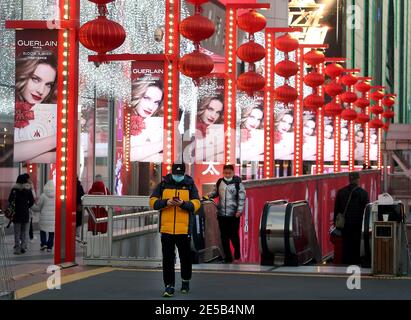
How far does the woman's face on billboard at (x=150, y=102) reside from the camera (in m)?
22.5

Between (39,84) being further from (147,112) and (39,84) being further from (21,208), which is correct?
(21,208)

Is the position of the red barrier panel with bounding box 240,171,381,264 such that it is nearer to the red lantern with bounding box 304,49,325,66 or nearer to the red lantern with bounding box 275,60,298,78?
the red lantern with bounding box 275,60,298,78

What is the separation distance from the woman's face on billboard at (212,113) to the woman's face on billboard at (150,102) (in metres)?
6.30

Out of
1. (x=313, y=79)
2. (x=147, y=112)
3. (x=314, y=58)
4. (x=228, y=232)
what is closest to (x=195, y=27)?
(x=147, y=112)

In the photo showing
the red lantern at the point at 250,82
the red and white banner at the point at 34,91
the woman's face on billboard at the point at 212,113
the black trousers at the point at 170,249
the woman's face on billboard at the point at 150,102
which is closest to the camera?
the black trousers at the point at 170,249

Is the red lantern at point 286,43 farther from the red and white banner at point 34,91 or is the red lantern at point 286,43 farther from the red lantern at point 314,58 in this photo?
the red and white banner at point 34,91

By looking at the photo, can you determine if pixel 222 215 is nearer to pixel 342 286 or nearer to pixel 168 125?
pixel 168 125

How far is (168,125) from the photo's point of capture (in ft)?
73.6

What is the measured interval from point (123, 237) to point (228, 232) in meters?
2.07

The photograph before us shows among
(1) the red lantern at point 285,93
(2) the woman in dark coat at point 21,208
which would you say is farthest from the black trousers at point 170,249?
(1) the red lantern at point 285,93

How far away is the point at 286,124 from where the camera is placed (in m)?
43.8

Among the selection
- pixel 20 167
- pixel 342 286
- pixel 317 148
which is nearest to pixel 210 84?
pixel 20 167

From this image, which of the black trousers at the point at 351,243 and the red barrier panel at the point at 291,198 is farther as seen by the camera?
the red barrier panel at the point at 291,198

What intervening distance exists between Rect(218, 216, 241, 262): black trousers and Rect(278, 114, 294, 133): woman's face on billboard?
23.7 metres
